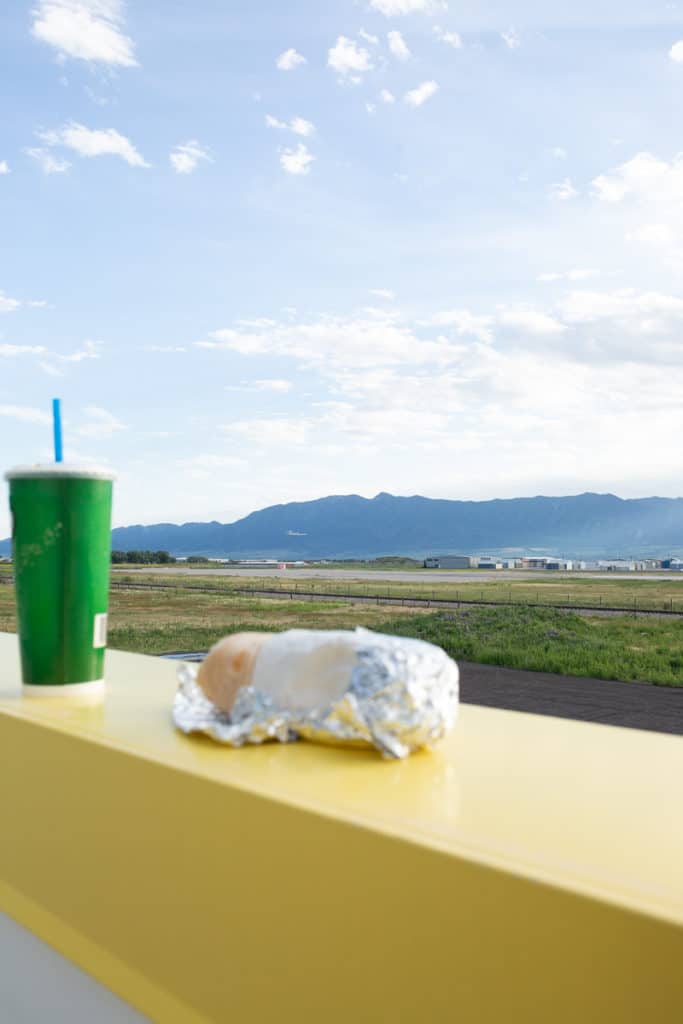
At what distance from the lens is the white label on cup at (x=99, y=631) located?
50.3 inches

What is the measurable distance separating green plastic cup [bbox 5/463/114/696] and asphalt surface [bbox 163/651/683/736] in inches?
322

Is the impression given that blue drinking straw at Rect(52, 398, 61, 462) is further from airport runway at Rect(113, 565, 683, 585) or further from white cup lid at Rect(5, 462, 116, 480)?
airport runway at Rect(113, 565, 683, 585)

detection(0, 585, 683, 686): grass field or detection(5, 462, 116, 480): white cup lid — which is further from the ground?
detection(5, 462, 116, 480): white cup lid

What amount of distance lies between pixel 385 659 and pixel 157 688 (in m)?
0.65

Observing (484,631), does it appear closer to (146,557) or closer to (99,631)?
(99,631)

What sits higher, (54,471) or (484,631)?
(54,471)

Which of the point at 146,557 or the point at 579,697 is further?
the point at 146,557

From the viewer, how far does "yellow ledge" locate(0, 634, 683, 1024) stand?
0.62 m

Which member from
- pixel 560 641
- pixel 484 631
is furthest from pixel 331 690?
pixel 484 631

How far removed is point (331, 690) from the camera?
3.09ft

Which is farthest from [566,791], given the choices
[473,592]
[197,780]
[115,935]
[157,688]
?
[473,592]

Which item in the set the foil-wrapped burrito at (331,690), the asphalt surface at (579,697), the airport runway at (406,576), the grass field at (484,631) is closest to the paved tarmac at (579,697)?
the asphalt surface at (579,697)

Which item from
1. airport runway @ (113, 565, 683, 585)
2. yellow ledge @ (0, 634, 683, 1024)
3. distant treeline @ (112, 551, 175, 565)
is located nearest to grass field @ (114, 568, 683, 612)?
airport runway @ (113, 565, 683, 585)

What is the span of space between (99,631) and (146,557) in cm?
7279
